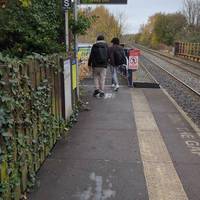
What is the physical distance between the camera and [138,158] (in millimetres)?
5270

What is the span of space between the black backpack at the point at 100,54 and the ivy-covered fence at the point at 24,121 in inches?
173

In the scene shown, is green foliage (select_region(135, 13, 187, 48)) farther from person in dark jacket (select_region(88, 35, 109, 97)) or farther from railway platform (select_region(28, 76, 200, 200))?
railway platform (select_region(28, 76, 200, 200))

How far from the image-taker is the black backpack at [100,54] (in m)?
9.91

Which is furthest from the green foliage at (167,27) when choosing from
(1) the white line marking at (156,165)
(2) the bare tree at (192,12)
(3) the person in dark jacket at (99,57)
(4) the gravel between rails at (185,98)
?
(1) the white line marking at (156,165)

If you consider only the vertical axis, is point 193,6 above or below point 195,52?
above

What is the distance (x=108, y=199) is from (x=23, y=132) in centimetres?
120

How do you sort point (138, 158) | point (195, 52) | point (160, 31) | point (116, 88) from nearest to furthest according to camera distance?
point (138, 158) → point (116, 88) → point (195, 52) → point (160, 31)

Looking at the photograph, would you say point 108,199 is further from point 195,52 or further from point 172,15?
point 172,15

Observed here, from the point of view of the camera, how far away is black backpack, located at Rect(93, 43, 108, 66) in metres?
9.91

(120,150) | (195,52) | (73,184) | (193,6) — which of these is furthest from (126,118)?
(193,6)

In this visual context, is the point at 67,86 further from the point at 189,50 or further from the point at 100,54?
the point at 189,50

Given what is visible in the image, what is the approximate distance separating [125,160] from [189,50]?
3291 centimetres

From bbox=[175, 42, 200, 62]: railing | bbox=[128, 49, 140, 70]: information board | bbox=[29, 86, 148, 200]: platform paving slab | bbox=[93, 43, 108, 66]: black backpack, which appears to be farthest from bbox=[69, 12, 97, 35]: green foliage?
bbox=[175, 42, 200, 62]: railing

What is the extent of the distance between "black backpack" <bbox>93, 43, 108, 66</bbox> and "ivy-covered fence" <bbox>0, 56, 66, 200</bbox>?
14.4ft
